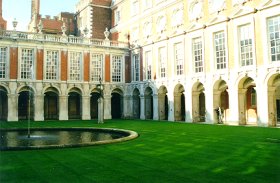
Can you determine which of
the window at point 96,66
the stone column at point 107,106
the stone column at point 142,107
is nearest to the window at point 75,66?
the window at point 96,66

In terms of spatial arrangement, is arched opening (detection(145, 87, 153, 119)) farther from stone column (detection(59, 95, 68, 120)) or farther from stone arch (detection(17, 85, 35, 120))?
stone arch (detection(17, 85, 35, 120))

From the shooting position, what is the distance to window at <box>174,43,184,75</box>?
110 feet

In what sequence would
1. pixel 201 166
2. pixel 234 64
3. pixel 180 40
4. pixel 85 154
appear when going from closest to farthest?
pixel 201 166 → pixel 85 154 → pixel 234 64 → pixel 180 40

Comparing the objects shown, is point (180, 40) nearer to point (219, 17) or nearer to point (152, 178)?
point (219, 17)

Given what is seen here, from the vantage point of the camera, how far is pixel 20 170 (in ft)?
28.2

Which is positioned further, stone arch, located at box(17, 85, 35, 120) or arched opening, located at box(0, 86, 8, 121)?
stone arch, located at box(17, 85, 35, 120)

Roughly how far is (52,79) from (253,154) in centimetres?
3023

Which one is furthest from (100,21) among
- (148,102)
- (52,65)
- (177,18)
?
(177,18)

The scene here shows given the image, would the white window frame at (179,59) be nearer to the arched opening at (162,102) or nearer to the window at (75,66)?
the arched opening at (162,102)

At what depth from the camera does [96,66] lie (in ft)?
133

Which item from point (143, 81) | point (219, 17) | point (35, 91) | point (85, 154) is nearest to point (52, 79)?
point (35, 91)

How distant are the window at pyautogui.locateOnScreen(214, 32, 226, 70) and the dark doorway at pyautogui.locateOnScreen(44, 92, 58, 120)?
882 inches

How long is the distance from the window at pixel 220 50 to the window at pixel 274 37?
4.78 m

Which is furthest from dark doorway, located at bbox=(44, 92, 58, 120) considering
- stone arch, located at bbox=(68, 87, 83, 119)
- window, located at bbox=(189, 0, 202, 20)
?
window, located at bbox=(189, 0, 202, 20)
